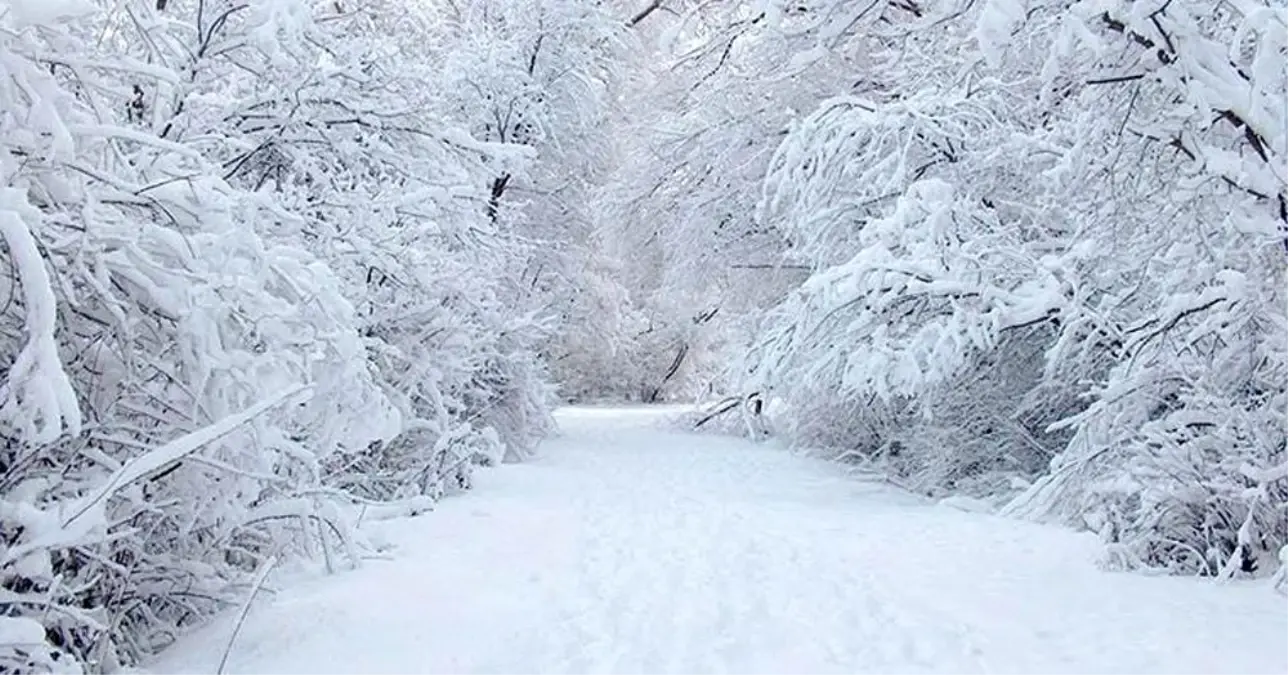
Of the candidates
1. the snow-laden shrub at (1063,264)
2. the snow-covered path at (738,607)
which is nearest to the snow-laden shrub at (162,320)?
the snow-covered path at (738,607)

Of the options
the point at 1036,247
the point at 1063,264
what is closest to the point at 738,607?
the point at 1063,264

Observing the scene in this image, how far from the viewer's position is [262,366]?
3670 millimetres

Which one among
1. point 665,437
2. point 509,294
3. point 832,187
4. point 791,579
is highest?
point 832,187

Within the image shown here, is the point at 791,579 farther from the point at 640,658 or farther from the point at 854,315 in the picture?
the point at 854,315

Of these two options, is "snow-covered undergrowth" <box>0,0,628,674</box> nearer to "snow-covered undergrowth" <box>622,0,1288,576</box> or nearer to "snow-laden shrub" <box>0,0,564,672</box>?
"snow-laden shrub" <box>0,0,564,672</box>

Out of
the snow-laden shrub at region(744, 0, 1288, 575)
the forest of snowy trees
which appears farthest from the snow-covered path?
the snow-laden shrub at region(744, 0, 1288, 575)

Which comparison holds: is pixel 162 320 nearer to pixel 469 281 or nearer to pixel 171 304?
pixel 171 304

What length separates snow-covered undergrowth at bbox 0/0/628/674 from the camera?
122 inches

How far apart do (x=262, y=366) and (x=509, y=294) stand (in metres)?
9.95

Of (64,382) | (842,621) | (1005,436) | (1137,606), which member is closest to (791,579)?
(842,621)

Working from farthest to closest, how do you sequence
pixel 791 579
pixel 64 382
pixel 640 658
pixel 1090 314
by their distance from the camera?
pixel 1090 314 → pixel 791 579 → pixel 640 658 → pixel 64 382

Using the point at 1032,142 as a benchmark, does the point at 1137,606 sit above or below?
below

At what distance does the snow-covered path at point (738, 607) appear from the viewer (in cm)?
397

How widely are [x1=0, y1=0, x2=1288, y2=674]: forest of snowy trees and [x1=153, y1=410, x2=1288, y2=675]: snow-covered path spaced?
39 cm
